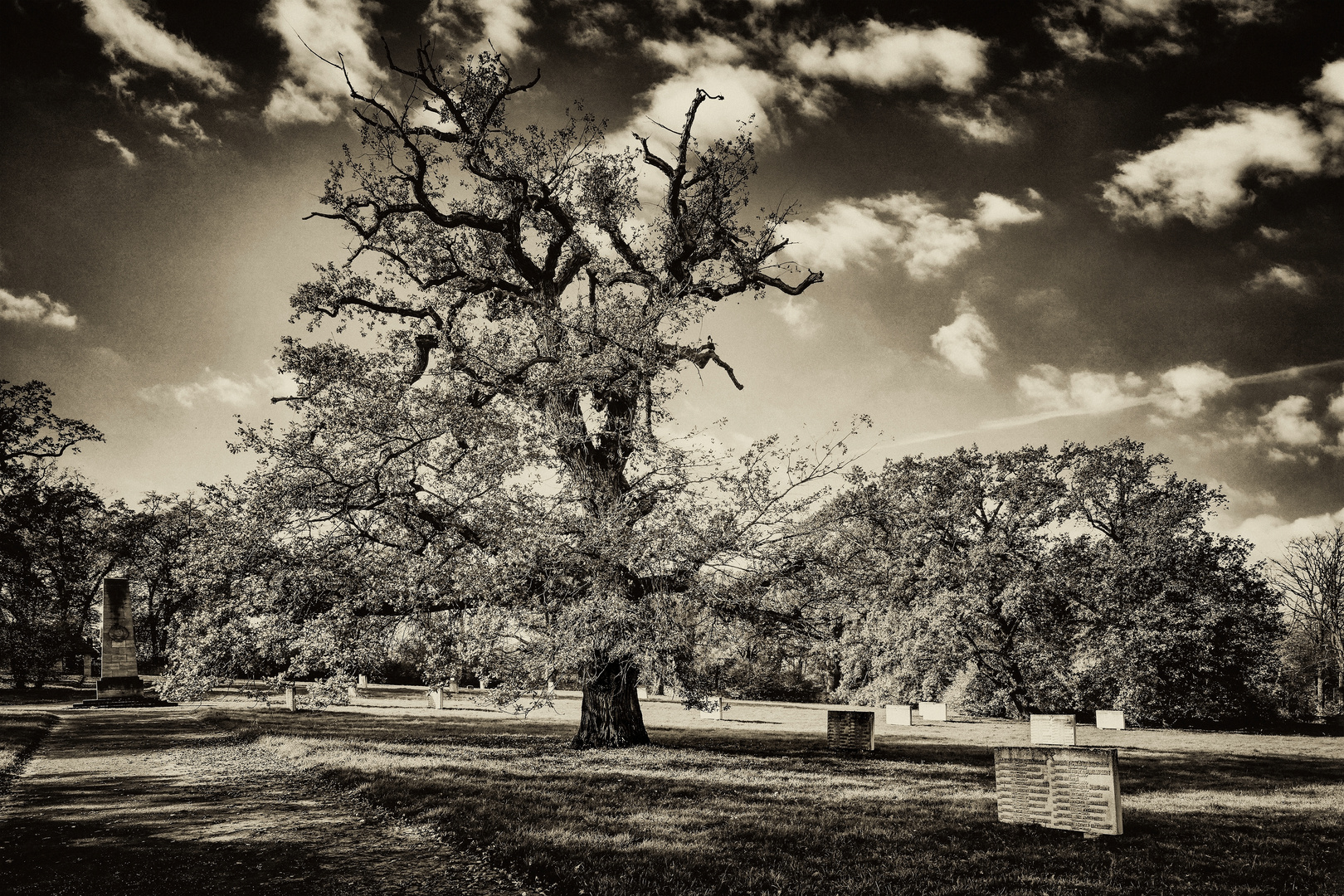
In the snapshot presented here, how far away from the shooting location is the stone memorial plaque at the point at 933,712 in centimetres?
2962

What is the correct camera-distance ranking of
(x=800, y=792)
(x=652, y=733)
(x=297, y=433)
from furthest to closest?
(x=652, y=733) < (x=297, y=433) < (x=800, y=792)

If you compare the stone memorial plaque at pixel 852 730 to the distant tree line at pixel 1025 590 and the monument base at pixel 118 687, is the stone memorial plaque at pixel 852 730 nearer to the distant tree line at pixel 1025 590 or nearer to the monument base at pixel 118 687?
the distant tree line at pixel 1025 590

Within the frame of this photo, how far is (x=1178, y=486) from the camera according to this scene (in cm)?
3169

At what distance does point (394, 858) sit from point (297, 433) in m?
8.10

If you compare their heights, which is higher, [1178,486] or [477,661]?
[1178,486]

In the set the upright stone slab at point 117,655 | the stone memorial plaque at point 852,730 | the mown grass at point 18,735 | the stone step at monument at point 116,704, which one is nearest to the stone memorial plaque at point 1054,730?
the stone memorial plaque at point 852,730

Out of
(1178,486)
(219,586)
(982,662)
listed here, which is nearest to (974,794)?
(219,586)

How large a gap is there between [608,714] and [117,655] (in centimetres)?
2325

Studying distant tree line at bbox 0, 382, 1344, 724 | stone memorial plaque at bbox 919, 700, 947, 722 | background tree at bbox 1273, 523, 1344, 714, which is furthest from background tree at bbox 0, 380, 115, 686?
background tree at bbox 1273, 523, 1344, 714

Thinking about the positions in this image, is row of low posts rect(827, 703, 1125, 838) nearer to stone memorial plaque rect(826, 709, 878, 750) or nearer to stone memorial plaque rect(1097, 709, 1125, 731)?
stone memorial plaque rect(826, 709, 878, 750)

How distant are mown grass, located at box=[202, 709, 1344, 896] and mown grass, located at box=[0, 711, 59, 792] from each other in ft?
12.8

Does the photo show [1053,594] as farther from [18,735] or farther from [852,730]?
[18,735]

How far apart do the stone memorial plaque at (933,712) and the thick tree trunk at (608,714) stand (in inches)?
737

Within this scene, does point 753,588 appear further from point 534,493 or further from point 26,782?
point 26,782
